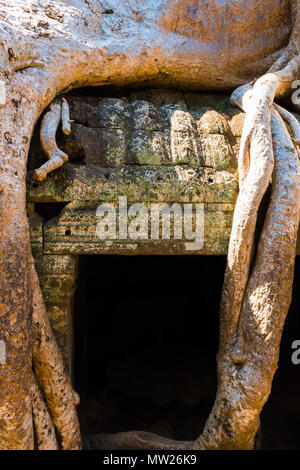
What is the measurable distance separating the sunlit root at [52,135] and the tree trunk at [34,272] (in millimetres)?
71

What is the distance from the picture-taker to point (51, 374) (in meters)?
2.35

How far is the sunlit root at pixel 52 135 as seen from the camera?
238 centimetres

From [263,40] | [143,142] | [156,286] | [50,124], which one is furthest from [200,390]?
[263,40]

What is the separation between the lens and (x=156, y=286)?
15.0ft

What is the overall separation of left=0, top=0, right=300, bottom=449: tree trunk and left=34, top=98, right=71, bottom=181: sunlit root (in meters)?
0.07

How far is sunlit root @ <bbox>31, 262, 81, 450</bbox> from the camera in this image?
232 centimetres

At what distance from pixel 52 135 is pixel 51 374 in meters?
1.34

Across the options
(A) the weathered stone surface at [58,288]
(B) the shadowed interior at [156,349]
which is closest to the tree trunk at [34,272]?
(A) the weathered stone surface at [58,288]

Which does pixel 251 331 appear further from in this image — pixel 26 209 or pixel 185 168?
pixel 26 209

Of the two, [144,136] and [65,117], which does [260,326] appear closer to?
[144,136]

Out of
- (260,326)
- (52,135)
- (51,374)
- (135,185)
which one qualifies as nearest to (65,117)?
(52,135)

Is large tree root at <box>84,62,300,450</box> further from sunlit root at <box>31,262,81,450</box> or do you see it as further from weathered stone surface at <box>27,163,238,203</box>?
sunlit root at <box>31,262,81,450</box>

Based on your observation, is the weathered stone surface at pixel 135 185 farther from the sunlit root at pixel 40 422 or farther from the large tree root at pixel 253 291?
the sunlit root at pixel 40 422

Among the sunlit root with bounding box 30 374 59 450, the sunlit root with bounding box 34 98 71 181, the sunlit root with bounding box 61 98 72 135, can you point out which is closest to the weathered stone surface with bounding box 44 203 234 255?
the sunlit root with bounding box 34 98 71 181
